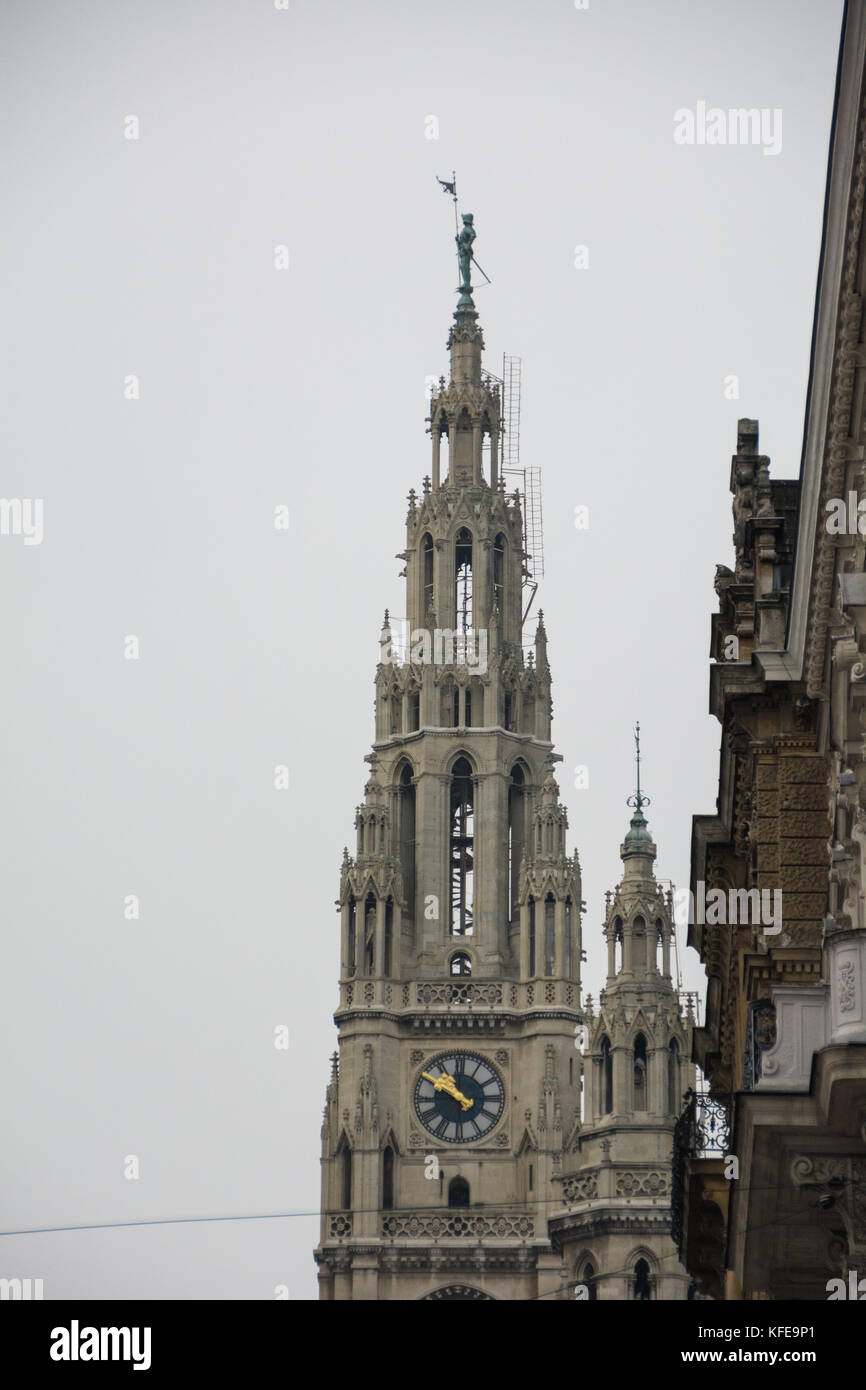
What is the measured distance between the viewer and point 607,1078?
119312 millimetres

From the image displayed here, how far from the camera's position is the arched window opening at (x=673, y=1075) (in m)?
118

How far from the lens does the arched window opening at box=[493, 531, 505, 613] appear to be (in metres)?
140

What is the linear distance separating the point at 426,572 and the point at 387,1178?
92.7 feet

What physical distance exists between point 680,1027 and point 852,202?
281 feet

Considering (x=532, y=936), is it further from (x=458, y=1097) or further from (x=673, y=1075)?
(x=673, y=1075)

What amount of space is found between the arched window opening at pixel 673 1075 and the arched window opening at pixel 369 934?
1569 centimetres

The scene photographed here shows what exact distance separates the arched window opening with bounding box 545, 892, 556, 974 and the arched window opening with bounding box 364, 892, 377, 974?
6.94 meters

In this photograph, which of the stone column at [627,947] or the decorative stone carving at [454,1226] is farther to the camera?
the decorative stone carving at [454,1226]

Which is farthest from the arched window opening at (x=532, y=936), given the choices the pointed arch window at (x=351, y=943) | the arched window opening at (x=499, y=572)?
the arched window opening at (x=499, y=572)

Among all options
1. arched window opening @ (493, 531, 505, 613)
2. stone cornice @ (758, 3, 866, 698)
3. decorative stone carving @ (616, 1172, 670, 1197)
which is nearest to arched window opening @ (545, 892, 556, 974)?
decorative stone carving @ (616, 1172, 670, 1197)

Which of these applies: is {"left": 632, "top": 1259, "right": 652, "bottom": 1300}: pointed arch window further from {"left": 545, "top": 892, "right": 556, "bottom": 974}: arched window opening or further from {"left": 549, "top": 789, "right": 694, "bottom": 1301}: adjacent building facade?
{"left": 545, "top": 892, "right": 556, "bottom": 974}: arched window opening

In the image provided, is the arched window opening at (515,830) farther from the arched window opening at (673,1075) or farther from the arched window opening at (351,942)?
the arched window opening at (673,1075)
